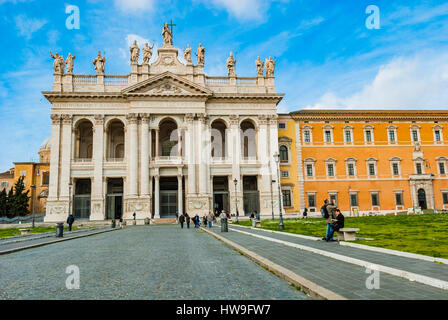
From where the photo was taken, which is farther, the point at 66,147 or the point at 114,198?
the point at 114,198

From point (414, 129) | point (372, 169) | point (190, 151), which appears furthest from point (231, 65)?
point (414, 129)

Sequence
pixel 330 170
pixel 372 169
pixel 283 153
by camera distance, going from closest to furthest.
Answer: pixel 283 153
pixel 330 170
pixel 372 169

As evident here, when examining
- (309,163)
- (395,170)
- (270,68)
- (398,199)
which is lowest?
(398,199)

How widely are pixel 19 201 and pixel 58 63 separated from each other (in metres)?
27.0

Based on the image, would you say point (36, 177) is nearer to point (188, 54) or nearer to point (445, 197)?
point (188, 54)

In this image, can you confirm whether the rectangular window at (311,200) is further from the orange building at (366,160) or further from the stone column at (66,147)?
the stone column at (66,147)

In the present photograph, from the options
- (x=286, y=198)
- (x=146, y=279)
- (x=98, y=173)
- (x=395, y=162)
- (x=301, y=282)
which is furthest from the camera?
(x=395, y=162)

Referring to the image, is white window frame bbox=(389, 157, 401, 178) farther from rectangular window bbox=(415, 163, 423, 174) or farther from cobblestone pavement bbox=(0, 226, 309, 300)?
cobblestone pavement bbox=(0, 226, 309, 300)

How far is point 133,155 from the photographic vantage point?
131ft

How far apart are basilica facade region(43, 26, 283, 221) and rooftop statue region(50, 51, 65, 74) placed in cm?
11

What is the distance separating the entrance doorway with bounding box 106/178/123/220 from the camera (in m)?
40.3

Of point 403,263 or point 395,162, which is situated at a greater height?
point 395,162

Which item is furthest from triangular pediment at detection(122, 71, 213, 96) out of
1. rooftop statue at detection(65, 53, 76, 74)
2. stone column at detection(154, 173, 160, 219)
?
stone column at detection(154, 173, 160, 219)
